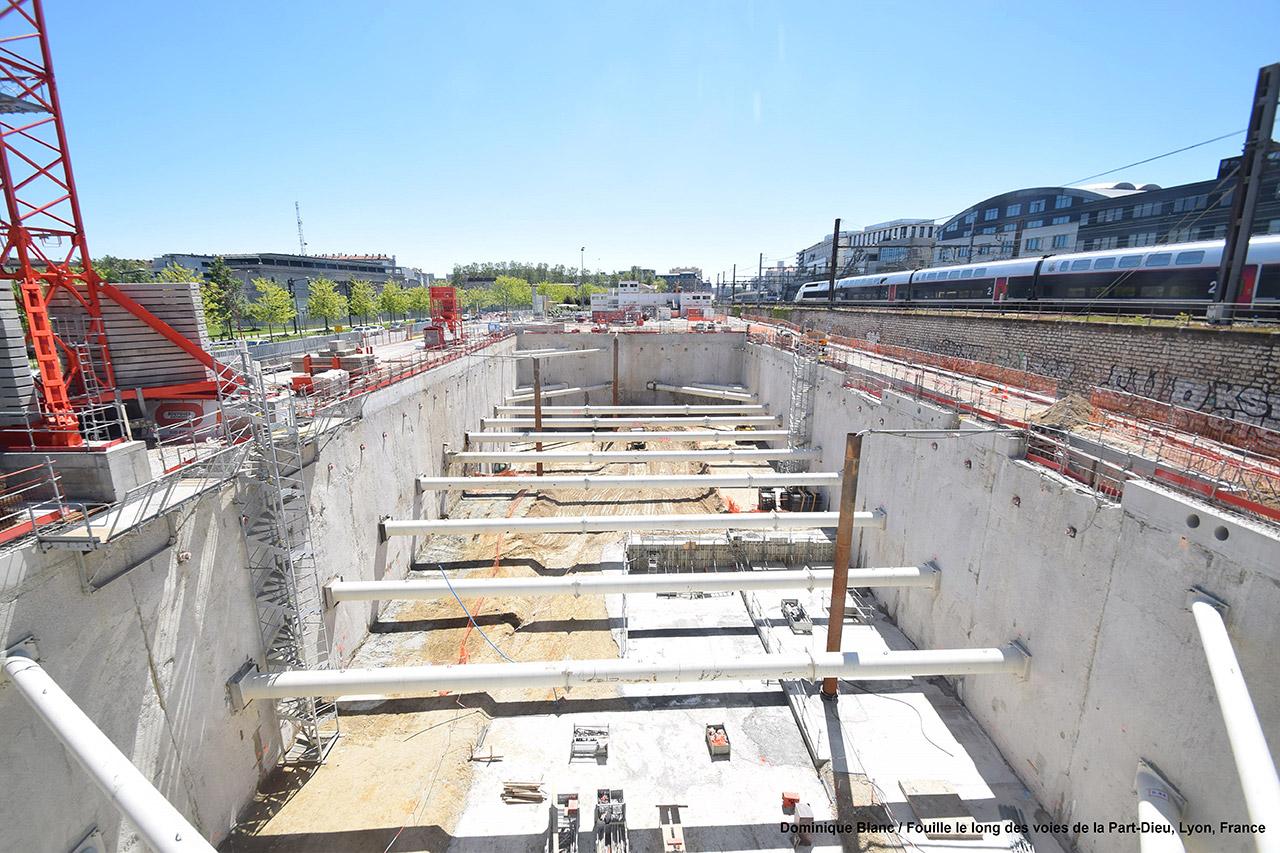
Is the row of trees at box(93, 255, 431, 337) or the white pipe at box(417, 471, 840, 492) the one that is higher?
the row of trees at box(93, 255, 431, 337)

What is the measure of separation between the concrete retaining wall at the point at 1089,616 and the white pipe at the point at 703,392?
21.2m

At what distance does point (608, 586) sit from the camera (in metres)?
13.6

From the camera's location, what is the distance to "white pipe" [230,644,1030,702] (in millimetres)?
10508

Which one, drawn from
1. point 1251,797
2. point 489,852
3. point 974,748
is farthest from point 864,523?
point 489,852

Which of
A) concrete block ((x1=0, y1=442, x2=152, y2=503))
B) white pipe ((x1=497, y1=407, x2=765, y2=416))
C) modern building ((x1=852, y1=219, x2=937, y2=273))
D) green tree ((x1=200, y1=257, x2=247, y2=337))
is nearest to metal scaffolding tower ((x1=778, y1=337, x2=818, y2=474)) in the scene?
white pipe ((x1=497, y1=407, x2=765, y2=416))

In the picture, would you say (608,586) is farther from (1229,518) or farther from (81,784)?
(1229,518)

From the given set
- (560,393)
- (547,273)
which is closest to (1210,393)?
(560,393)

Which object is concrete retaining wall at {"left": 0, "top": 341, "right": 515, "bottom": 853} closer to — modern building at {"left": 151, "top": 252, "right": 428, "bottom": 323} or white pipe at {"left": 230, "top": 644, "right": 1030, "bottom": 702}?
white pipe at {"left": 230, "top": 644, "right": 1030, "bottom": 702}

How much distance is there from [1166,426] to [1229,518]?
5.82 m

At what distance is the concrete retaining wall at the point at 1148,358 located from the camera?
13969 mm

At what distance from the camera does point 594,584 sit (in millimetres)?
13453

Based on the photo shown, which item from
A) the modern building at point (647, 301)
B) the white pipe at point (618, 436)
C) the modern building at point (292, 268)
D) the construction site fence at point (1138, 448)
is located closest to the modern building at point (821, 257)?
the modern building at point (647, 301)

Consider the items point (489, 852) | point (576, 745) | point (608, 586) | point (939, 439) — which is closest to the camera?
point (489, 852)

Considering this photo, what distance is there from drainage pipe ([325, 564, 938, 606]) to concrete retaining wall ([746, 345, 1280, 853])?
1.81 meters
